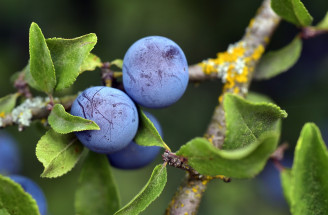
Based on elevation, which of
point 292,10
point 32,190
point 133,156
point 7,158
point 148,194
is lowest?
point 7,158

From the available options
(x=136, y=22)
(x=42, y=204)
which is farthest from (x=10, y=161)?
(x=136, y=22)

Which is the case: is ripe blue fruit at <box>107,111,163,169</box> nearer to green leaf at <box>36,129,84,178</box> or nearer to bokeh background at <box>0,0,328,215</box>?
green leaf at <box>36,129,84,178</box>

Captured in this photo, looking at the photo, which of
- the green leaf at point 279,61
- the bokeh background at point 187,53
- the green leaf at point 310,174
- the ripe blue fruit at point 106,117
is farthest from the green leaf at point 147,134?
the bokeh background at point 187,53

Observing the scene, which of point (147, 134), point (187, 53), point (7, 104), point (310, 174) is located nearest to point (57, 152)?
point (147, 134)

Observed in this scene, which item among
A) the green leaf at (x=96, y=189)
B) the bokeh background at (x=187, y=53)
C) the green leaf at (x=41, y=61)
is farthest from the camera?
the bokeh background at (x=187, y=53)

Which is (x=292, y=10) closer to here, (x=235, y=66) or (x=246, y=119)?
(x=235, y=66)

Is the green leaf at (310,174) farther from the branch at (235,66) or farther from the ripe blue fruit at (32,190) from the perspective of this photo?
the ripe blue fruit at (32,190)
